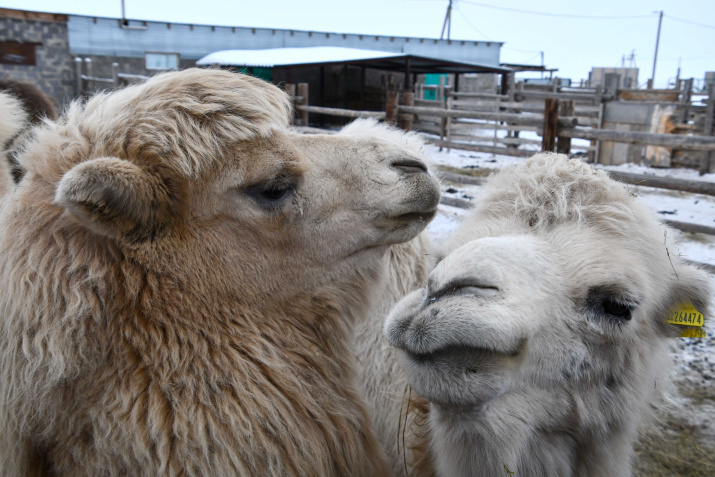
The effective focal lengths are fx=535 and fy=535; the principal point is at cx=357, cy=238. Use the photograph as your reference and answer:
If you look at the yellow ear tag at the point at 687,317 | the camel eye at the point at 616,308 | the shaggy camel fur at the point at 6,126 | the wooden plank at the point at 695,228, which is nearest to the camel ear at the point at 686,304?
the yellow ear tag at the point at 687,317

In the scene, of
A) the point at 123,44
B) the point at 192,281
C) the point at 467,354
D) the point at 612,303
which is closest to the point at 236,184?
the point at 192,281

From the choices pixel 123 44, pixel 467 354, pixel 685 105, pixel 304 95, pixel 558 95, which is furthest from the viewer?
pixel 123 44

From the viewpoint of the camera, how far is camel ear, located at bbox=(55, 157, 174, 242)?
1.85 meters

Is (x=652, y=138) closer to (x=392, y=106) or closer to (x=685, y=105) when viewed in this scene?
(x=392, y=106)

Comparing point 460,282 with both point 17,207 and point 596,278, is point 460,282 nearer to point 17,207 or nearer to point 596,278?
point 596,278

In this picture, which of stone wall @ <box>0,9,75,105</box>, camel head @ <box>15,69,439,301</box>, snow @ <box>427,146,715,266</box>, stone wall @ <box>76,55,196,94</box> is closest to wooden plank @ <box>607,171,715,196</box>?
snow @ <box>427,146,715,266</box>

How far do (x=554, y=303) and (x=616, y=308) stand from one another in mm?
261

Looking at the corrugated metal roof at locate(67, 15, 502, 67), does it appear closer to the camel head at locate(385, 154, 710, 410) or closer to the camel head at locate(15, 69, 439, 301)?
the camel head at locate(15, 69, 439, 301)

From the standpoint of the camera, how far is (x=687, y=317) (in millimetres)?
2201

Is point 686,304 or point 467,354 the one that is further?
point 686,304

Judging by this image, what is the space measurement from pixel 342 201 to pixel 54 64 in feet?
89.7

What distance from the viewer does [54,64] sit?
24578 millimetres

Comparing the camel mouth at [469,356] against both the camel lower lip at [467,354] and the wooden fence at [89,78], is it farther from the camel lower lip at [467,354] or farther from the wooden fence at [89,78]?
the wooden fence at [89,78]

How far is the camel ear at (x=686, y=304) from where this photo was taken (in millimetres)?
2211
